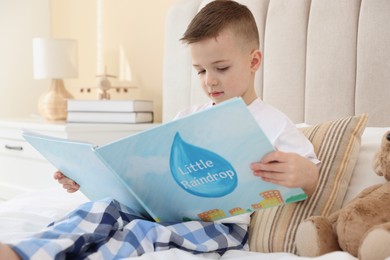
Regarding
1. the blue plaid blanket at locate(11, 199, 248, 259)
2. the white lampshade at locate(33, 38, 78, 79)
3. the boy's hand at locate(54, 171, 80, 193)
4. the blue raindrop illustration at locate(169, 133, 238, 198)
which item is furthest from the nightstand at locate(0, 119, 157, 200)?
the blue raindrop illustration at locate(169, 133, 238, 198)

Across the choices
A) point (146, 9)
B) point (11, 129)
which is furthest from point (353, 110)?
point (11, 129)

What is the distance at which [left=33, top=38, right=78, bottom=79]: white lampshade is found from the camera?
2.51 meters

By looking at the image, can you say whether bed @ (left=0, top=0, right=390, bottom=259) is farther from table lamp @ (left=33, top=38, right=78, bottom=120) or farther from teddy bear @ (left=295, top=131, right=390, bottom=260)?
table lamp @ (left=33, top=38, right=78, bottom=120)

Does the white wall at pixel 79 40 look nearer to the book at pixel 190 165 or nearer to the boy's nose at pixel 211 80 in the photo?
the boy's nose at pixel 211 80

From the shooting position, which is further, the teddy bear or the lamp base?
the lamp base

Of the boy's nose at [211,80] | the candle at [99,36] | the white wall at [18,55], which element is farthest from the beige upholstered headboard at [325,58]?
the white wall at [18,55]

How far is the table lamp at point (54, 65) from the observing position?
8.22 feet

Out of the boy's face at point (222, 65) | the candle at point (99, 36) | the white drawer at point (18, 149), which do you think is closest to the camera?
the boy's face at point (222, 65)

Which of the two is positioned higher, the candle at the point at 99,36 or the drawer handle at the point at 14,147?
the candle at the point at 99,36

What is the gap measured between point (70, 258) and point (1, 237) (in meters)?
0.23

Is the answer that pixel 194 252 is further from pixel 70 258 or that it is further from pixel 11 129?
pixel 11 129

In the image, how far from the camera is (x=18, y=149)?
228 cm

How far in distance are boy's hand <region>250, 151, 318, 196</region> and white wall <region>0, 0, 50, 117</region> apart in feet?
7.87

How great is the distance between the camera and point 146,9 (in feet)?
8.34
